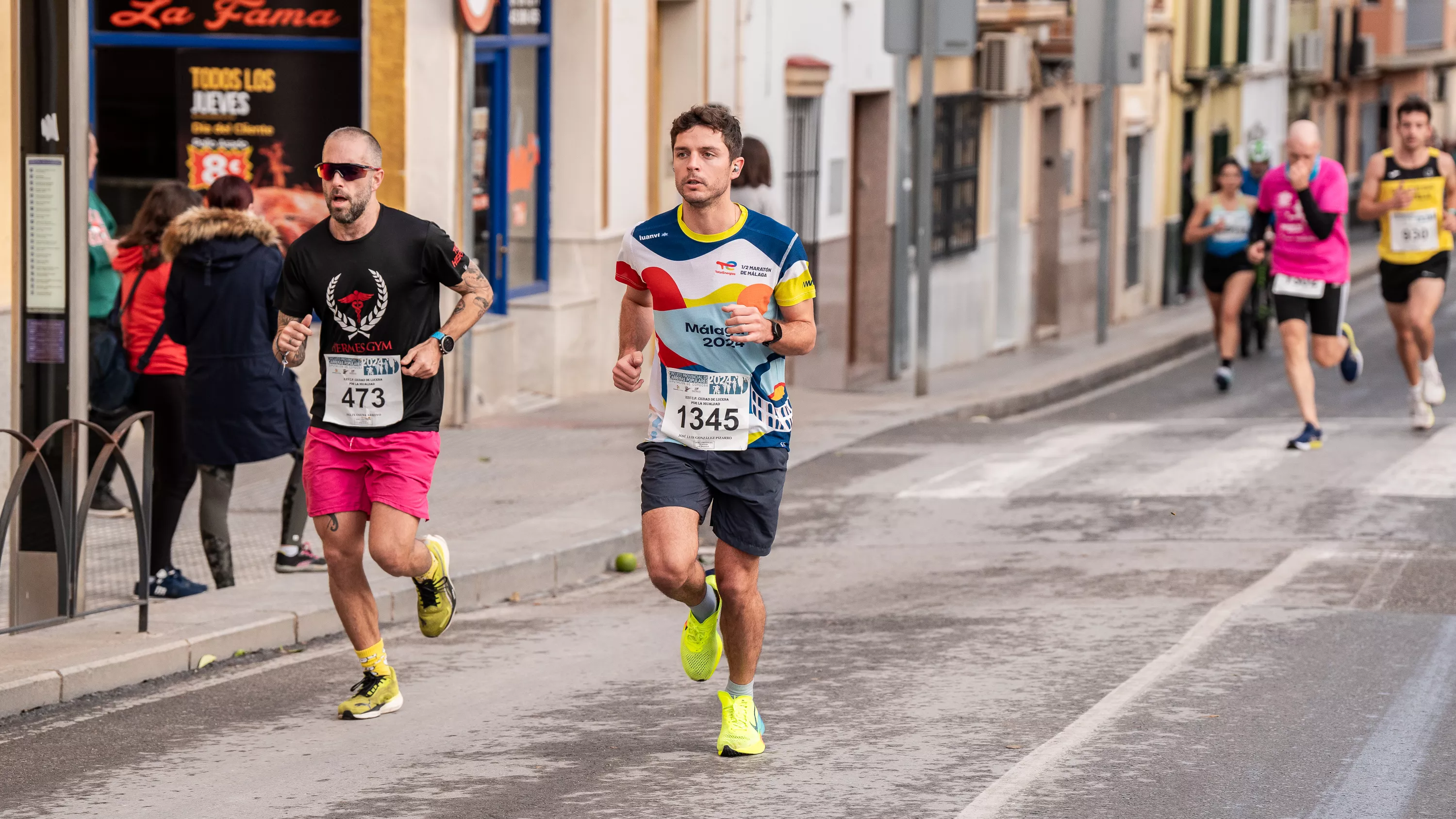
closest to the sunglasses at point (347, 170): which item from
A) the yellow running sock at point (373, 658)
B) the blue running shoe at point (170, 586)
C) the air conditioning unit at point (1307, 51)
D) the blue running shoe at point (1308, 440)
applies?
the yellow running sock at point (373, 658)

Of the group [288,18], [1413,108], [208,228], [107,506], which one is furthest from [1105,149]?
[208,228]

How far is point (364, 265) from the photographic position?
21.2 ft

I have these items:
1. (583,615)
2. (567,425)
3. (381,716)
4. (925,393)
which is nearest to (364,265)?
Answer: (381,716)

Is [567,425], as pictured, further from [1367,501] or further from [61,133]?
[61,133]

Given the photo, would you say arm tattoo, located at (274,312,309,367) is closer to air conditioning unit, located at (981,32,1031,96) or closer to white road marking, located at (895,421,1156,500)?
white road marking, located at (895,421,1156,500)

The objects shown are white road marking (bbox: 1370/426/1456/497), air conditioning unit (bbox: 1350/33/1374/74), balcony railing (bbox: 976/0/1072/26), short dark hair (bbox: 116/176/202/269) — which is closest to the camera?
short dark hair (bbox: 116/176/202/269)

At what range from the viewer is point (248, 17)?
44.8 ft

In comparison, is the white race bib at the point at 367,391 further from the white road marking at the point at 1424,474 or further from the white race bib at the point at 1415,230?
the white race bib at the point at 1415,230

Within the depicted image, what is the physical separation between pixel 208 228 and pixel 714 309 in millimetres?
3209

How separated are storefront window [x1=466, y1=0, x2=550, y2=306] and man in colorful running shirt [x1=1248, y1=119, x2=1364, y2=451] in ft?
17.1

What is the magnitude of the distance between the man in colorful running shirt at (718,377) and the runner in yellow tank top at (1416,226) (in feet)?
26.1

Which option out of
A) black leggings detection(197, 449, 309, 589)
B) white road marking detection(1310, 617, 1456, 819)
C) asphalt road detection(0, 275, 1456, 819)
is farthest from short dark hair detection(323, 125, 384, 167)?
white road marking detection(1310, 617, 1456, 819)

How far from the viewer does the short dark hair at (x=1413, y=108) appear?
1270 cm

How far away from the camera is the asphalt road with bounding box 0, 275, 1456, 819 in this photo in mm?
5652
